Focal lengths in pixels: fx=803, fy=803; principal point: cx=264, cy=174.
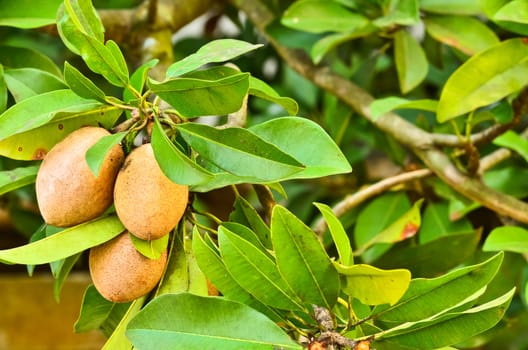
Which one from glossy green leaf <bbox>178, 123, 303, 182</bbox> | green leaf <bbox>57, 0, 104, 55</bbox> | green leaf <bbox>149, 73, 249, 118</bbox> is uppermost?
green leaf <bbox>57, 0, 104, 55</bbox>

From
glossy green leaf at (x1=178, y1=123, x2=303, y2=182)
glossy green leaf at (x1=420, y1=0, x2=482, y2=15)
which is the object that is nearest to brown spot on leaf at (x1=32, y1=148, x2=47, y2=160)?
glossy green leaf at (x1=178, y1=123, x2=303, y2=182)

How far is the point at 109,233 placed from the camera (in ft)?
1.89

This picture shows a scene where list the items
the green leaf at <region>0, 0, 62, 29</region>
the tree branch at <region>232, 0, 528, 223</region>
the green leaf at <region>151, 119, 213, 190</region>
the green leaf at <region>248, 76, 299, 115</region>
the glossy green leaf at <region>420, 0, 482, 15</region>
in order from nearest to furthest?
the green leaf at <region>151, 119, 213, 190</region> → the green leaf at <region>248, 76, 299, 115</region> → the green leaf at <region>0, 0, 62, 29</region> → the tree branch at <region>232, 0, 528, 223</region> → the glossy green leaf at <region>420, 0, 482, 15</region>

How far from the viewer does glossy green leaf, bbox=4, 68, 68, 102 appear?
680 millimetres

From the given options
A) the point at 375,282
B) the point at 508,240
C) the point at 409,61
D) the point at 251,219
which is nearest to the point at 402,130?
the point at 409,61

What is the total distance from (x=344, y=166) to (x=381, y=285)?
0.08 metres

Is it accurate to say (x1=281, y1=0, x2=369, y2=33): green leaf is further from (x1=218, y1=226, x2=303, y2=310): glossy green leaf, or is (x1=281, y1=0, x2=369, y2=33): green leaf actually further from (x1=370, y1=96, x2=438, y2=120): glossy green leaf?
(x1=218, y1=226, x2=303, y2=310): glossy green leaf

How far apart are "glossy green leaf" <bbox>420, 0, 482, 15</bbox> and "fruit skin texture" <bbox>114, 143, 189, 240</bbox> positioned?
1.74ft

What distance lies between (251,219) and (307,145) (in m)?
0.13

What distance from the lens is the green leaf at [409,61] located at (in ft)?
3.16

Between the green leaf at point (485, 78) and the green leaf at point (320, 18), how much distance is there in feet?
0.58

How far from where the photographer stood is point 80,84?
55 centimetres

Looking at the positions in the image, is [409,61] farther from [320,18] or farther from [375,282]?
[375,282]

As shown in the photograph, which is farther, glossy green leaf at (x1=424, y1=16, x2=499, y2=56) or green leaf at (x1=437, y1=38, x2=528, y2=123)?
glossy green leaf at (x1=424, y1=16, x2=499, y2=56)
